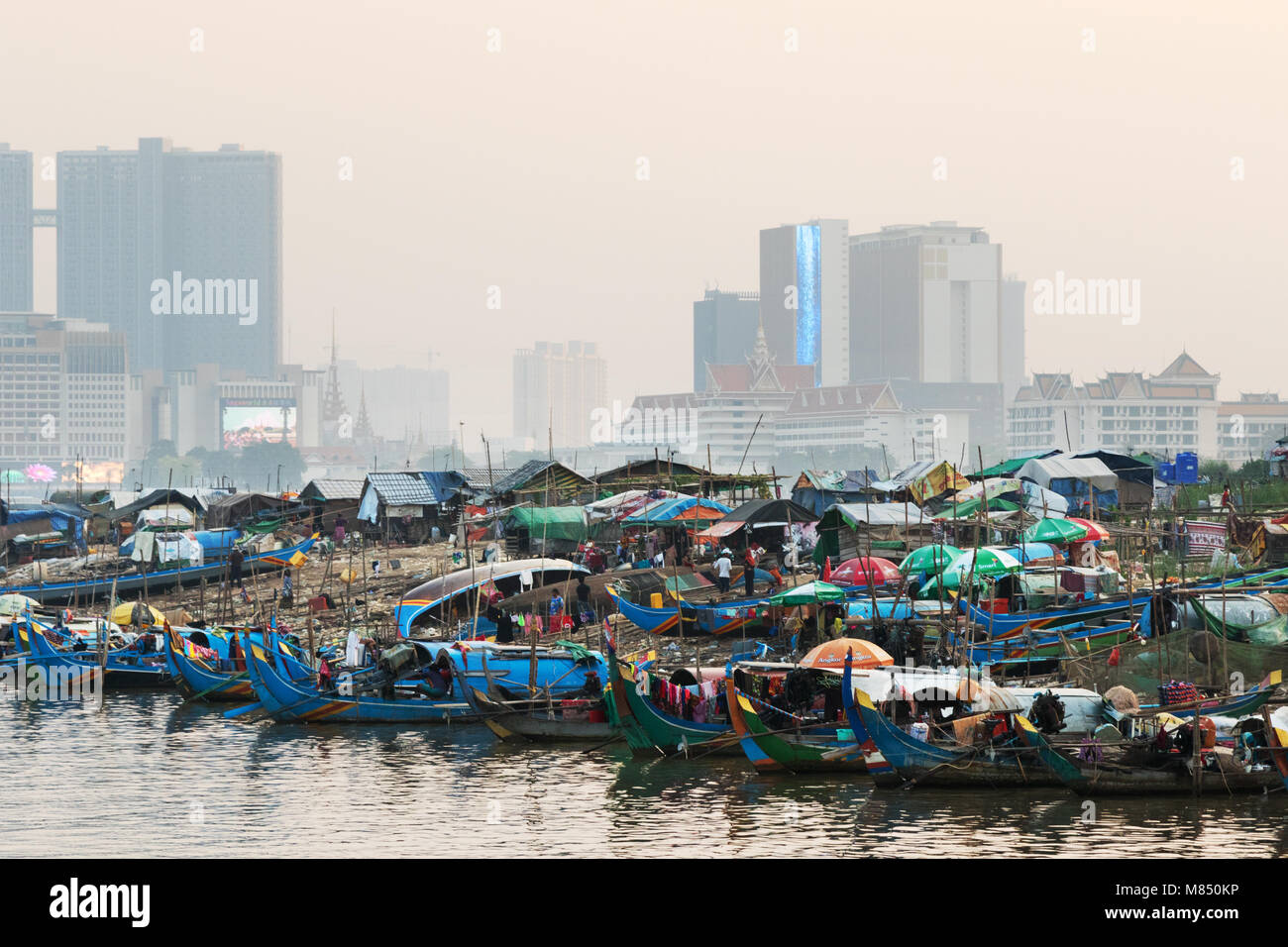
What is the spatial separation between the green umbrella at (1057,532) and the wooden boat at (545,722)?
11.7 m

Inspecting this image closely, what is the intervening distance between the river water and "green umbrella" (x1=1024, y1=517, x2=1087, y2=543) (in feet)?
39.5

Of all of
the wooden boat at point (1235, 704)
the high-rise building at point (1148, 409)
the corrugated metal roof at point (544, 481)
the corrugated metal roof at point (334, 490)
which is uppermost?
the high-rise building at point (1148, 409)

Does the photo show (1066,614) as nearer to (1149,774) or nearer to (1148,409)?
(1149,774)

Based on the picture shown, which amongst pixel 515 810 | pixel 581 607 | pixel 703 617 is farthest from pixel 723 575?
pixel 515 810

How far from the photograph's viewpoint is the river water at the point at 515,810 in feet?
50.7

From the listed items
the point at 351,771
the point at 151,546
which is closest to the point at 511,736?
the point at 351,771

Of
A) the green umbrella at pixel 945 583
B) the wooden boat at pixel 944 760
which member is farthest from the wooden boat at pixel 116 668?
the wooden boat at pixel 944 760

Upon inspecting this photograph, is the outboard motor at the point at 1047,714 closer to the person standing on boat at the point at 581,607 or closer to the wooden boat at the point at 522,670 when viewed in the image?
the wooden boat at the point at 522,670

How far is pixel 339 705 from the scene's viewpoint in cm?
2319

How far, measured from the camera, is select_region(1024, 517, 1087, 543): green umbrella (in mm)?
29672
